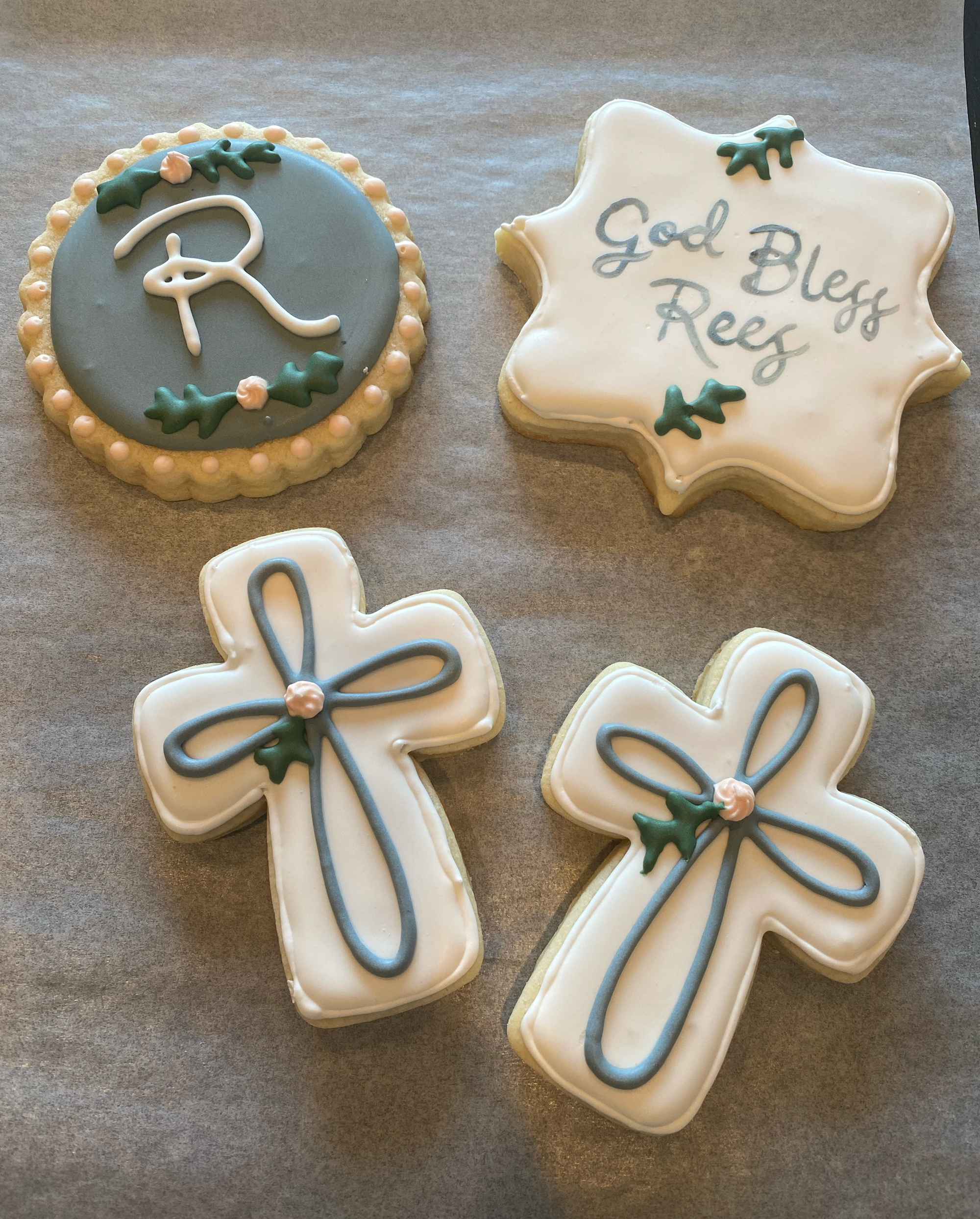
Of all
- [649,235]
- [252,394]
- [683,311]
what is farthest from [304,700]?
[649,235]

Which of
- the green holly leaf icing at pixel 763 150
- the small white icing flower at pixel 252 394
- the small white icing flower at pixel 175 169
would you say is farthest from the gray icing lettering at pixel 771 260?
the small white icing flower at pixel 175 169

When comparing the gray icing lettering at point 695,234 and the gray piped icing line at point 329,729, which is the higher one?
the gray icing lettering at point 695,234

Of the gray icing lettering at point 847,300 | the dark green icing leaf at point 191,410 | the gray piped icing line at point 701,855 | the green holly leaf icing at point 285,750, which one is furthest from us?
the gray icing lettering at point 847,300

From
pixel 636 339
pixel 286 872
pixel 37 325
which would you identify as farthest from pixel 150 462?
pixel 636 339

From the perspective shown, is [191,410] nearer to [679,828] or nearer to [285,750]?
[285,750]

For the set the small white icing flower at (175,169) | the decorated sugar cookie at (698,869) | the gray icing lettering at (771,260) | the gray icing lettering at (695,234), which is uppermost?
the small white icing flower at (175,169)

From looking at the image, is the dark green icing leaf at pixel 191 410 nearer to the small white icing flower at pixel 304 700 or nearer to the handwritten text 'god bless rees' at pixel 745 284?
the small white icing flower at pixel 304 700
